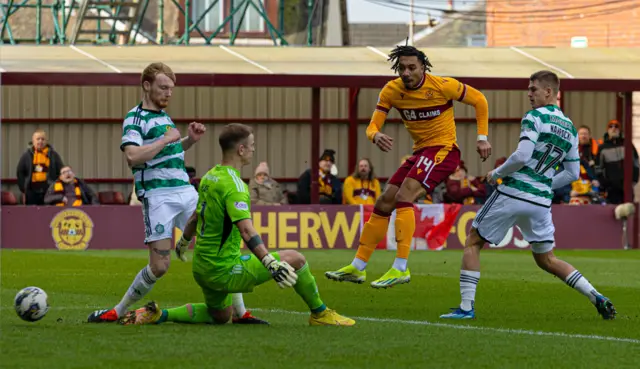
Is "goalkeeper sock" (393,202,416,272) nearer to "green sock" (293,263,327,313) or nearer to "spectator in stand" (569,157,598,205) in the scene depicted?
"green sock" (293,263,327,313)

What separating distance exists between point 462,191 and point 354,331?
14375mm

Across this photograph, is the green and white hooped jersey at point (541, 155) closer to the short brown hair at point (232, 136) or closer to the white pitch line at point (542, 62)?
the short brown hair at point (232, 136)

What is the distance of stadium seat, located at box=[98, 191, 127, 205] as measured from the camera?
85.1 ft

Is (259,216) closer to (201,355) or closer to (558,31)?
(201,355)

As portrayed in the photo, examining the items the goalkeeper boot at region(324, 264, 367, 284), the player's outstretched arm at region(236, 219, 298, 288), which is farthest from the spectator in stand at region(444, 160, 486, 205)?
the player's outstretched arm at region(236, 219, 298, 288)

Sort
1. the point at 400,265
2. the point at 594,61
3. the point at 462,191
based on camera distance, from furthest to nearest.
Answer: the point at 594,61
the point at 462,191
the point at 400,265

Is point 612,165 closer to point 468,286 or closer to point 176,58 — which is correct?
point 176,58

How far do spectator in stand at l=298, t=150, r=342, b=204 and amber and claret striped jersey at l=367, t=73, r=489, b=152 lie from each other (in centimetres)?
1167

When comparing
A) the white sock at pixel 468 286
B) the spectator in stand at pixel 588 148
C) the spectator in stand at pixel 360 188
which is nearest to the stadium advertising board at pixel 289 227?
the spectator in stand at pixel 360 188

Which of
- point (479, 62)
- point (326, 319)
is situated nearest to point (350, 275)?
point (326, 319)

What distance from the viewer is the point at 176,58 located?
78.2 feet

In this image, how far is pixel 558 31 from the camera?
40.8 metres

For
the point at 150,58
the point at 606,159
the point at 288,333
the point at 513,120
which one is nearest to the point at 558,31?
the point at 513,120

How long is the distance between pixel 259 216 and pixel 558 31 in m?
21.3
